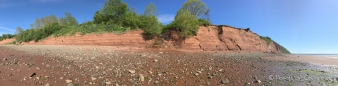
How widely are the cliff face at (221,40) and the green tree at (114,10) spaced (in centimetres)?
1286

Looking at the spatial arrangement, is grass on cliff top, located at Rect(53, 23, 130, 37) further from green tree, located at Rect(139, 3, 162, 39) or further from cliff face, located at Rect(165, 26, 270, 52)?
cliff face, located at Rect(165, 26, 270, 52)

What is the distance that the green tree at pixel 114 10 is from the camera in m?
28.5

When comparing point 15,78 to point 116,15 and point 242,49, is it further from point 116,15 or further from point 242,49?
point 242,49

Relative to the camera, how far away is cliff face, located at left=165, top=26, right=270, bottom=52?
22.9 m

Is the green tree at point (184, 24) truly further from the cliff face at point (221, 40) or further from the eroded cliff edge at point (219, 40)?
the cliff face at point (221, 40)

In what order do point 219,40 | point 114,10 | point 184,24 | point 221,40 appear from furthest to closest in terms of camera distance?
point 114,10
point 221,40
point 219,40
point 184,24

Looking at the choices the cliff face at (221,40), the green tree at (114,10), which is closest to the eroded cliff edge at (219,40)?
the cliff face at (221,40)

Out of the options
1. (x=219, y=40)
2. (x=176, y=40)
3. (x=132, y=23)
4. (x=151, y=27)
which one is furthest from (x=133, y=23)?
(x=219, y=40)

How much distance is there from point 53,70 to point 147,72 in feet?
13.0

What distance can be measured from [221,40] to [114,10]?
706 inches

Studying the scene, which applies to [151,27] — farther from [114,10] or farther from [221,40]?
[221,40]

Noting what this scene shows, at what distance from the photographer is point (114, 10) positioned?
28406 millimetres

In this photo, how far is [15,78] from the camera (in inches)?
247

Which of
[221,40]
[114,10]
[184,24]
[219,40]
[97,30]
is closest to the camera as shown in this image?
[184,24]
